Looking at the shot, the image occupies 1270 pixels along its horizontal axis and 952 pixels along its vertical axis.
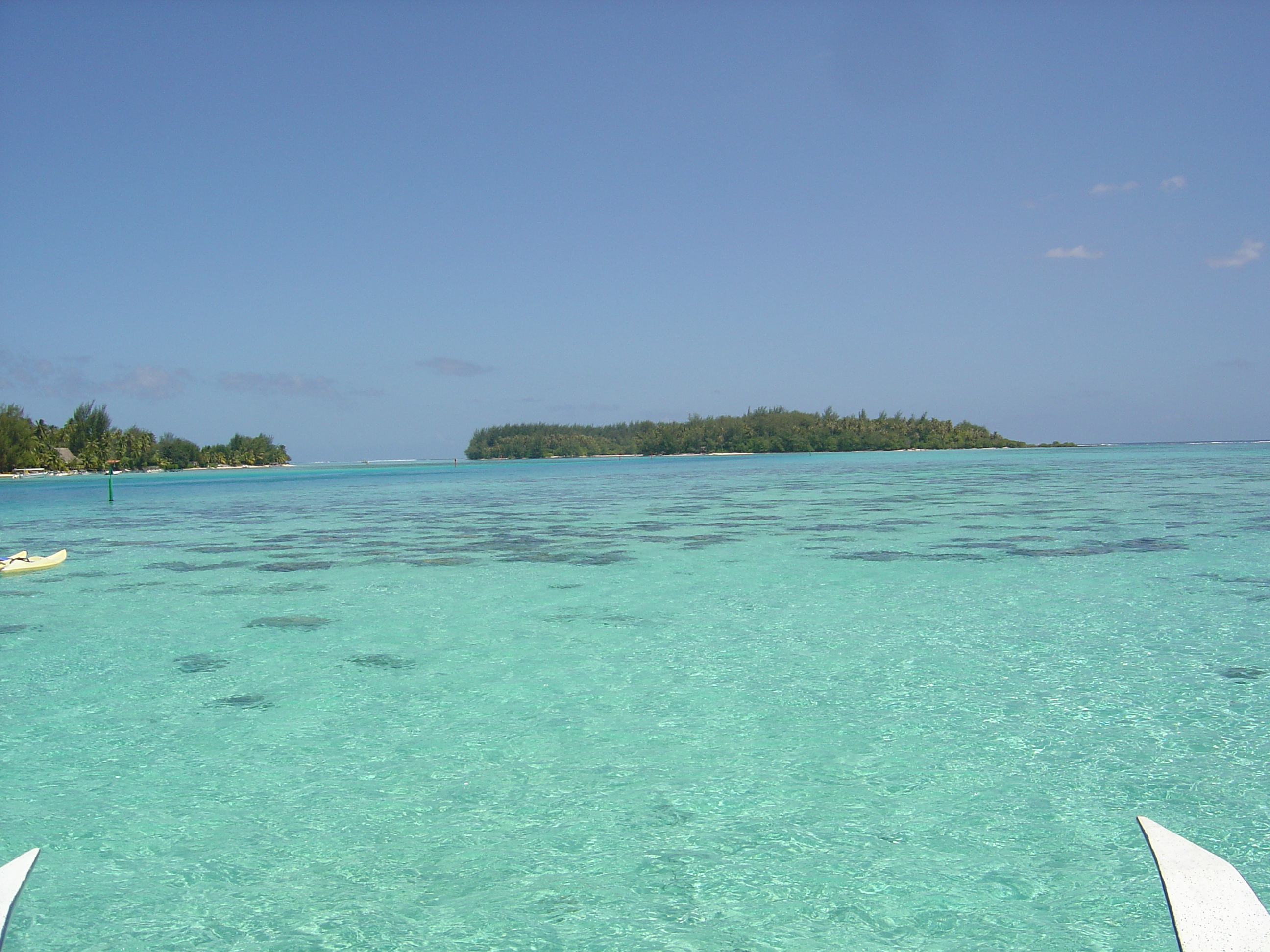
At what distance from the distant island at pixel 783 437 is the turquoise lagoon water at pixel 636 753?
145961 millimetres

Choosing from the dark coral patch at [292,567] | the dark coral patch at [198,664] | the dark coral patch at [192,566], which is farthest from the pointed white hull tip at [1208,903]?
the dark coral patch at [192,566]

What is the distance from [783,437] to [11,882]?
507 feet

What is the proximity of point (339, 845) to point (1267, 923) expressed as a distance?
366 cm

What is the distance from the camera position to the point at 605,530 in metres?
18.4

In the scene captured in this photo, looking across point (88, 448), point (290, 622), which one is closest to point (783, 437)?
point (88, 448)

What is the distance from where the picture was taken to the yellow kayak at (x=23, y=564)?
13.5m

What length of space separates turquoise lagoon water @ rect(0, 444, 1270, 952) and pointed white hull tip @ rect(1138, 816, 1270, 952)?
0.44 feet

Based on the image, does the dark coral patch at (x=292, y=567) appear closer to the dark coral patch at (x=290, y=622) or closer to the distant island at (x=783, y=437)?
the dark coral patch at (x=290, y=622)

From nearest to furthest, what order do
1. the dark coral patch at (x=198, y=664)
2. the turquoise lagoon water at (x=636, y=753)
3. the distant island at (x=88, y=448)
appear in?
the turquoise lagoon water at (x=636, y=753), the dark coral patch at (x=198, y=664), the distant island at (x=88, y=448)

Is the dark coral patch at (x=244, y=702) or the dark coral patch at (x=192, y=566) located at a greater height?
the dark coral patch at (x=192, y=566)

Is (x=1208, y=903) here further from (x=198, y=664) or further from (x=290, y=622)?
(x=290, y=622)

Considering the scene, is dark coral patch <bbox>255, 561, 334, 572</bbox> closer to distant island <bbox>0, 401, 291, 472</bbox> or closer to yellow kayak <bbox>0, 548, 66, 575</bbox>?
yellow kayak <bbox>0, 548, 66, 575</bbox>

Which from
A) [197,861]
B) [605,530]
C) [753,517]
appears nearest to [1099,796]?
[197,861]

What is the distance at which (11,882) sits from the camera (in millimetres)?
3338
